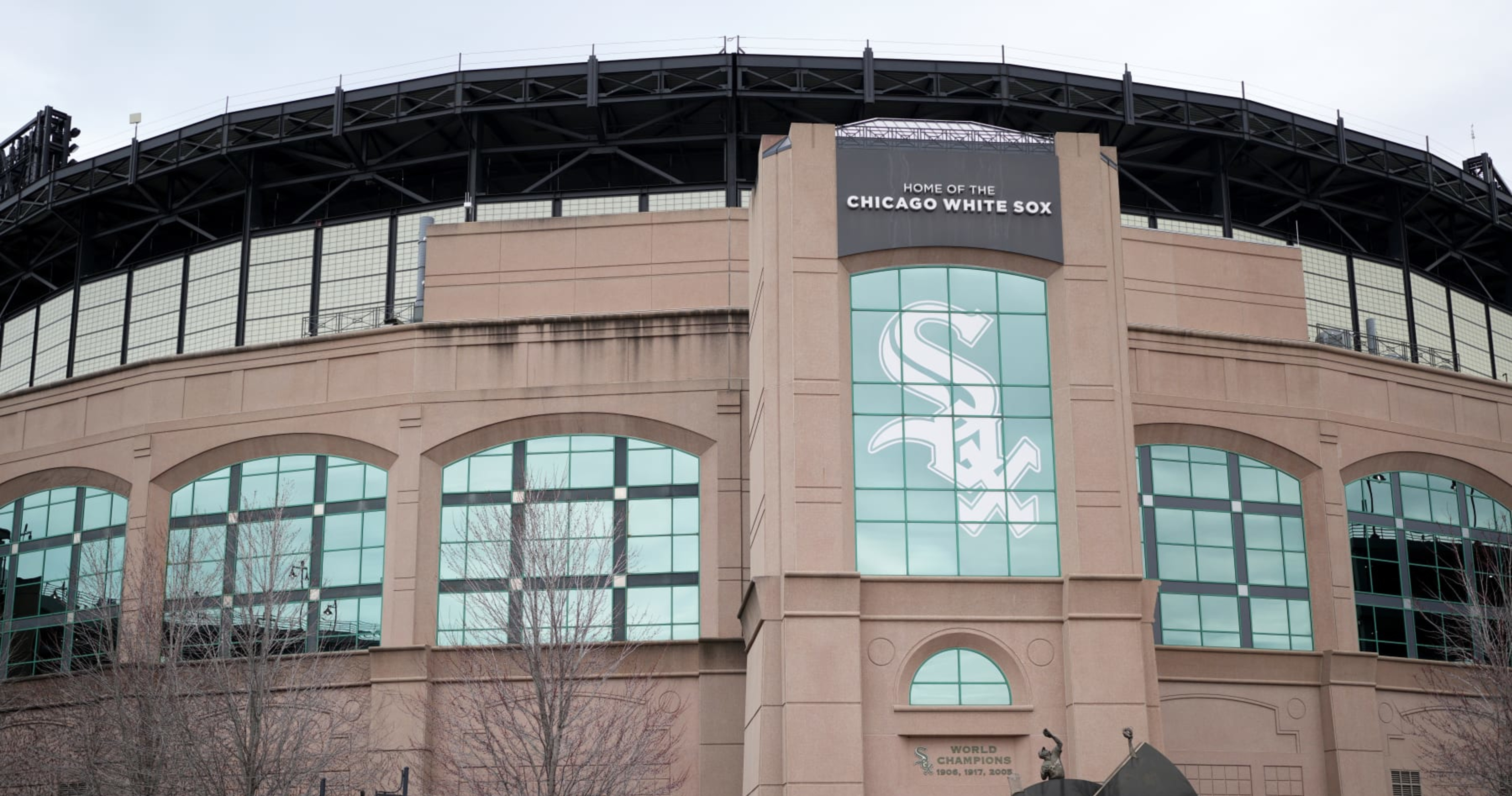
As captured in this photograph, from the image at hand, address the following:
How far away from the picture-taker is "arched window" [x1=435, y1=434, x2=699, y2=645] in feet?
146

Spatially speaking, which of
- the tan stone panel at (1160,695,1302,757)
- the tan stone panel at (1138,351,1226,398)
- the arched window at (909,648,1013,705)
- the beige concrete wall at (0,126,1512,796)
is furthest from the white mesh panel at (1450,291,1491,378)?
the arched window at (909,648,1013,705)

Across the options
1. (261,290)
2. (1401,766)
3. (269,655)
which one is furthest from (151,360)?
(1401,766)

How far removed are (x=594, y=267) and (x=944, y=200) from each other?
35.0ft

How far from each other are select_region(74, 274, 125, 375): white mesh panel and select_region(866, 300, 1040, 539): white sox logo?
27061mm

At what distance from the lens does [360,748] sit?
43375 millimetres

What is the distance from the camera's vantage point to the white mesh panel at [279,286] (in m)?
52.5

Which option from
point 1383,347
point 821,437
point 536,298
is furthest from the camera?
point 1383,347

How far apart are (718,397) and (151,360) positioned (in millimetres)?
16234

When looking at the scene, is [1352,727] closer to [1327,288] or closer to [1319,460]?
[1319,460]

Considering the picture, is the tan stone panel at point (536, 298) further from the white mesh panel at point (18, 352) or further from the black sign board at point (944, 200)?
the white mesh panel at point (18, 352)

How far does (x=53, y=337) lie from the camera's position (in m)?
57.8

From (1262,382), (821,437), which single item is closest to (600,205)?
(821,437)

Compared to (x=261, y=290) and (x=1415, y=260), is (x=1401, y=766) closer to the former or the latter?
(x=1415, y=260)

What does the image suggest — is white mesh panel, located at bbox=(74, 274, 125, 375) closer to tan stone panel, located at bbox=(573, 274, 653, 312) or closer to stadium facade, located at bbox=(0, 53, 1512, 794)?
stadium facade, located at bbox=(0, 53, 1512, 794)
